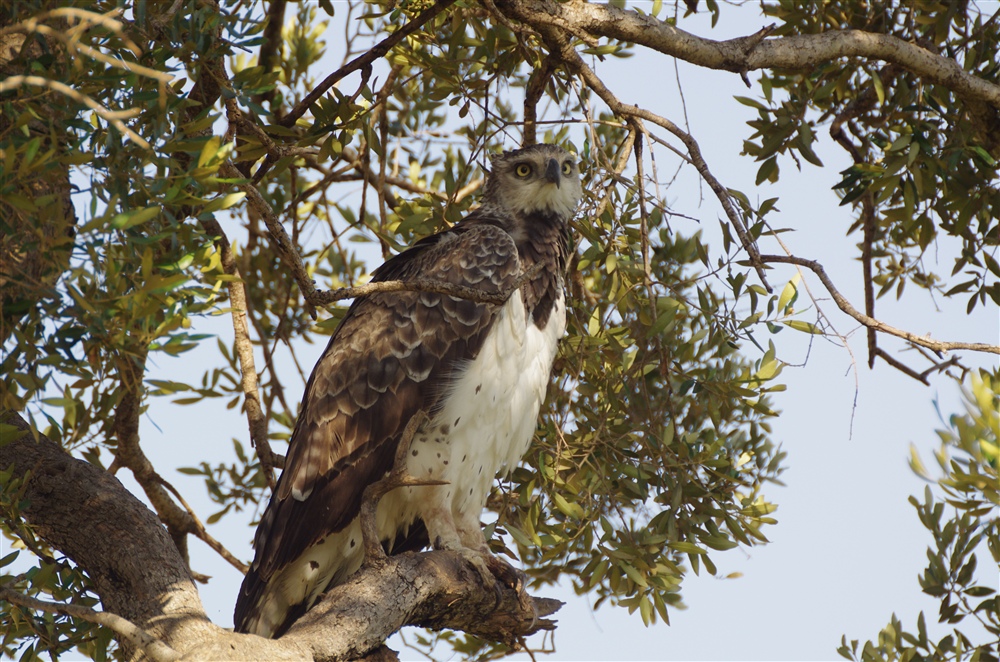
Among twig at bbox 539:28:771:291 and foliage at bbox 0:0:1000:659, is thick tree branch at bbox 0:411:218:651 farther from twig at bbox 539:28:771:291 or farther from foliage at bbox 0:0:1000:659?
twig at bbox 539:28:771:291

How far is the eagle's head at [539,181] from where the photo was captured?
561 cm

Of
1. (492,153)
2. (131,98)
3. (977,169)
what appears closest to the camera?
(131,98)

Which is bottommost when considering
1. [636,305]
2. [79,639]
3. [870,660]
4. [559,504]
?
[870,660]

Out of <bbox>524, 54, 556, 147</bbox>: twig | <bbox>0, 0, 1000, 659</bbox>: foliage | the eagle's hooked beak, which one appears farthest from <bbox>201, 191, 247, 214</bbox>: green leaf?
the eagle's hooked beak

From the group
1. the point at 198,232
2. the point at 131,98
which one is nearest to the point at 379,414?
the point at 198,232

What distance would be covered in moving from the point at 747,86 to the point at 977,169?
144 centimetres

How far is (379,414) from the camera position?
188 inches

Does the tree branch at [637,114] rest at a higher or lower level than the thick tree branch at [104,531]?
higher

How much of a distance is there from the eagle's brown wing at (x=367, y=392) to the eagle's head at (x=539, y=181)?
60cm

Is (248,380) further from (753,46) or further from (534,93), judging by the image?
(753,46)

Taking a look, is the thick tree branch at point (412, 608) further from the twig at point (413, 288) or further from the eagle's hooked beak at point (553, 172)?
the eagle's hooked beak at point (553, 172)

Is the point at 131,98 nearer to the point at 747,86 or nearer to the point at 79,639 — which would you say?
the point at 79,639

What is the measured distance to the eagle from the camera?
466cm

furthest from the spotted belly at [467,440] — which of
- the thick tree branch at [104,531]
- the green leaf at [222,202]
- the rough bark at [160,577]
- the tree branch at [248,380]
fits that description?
the green leaf at [222,202]
